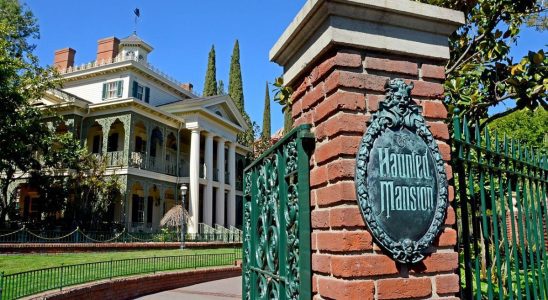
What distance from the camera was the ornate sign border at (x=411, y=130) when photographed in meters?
2.02

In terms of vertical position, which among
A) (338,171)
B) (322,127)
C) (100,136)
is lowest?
(338,171)

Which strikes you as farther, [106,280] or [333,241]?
[106,280]

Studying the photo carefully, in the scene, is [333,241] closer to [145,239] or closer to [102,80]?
[145,239]

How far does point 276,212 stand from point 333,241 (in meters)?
0.65

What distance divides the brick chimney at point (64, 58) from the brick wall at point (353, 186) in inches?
1370

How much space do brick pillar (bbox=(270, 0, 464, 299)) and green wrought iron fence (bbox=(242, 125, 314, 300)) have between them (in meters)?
0.06

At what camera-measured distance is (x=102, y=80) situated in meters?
29.1

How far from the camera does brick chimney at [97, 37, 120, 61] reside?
107ft

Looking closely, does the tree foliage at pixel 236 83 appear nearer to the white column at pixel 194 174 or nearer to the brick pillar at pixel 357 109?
the white column at pixel 194 174

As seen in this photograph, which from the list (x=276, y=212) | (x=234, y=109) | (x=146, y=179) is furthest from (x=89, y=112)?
(x=276, y=212)

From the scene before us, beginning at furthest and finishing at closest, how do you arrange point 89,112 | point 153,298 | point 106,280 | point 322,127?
point 89,112
point 153,298
point 106,280
point 322,127

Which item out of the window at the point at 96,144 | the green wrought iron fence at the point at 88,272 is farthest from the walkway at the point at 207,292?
the window at the point at 96,144

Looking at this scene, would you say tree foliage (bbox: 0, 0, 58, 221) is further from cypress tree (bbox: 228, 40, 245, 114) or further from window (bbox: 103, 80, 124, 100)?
cypress tree (bbox: 228, 40, 245, 114)

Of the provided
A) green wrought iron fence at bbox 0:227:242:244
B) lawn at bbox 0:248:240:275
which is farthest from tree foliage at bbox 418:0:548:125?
green wrought iron fence at bbox 0:227:242:244
